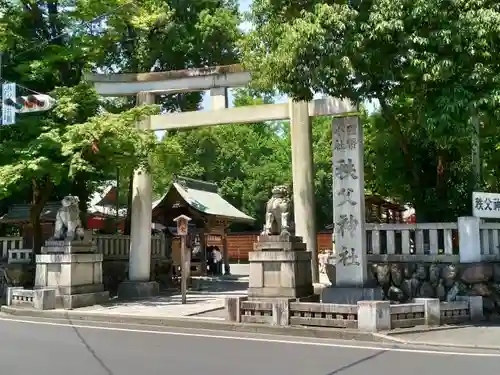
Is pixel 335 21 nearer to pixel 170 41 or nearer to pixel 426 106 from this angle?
pixel 426 106

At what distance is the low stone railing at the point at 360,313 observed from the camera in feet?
35.3

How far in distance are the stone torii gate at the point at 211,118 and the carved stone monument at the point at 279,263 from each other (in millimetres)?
2114

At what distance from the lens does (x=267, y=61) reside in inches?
475

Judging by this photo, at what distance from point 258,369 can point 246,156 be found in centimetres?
3667

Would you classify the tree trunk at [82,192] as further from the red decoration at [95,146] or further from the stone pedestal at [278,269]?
the stone pedestal at [278,269]

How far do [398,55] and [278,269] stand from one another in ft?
19.1

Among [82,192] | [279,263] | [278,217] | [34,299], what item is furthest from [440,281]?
[82,192]

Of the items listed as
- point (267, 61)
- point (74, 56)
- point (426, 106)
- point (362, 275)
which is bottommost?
point (362, 275)

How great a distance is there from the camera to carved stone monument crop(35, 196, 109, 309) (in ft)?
52.2

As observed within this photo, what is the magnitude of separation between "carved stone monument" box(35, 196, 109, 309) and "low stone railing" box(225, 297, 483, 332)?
5647mm

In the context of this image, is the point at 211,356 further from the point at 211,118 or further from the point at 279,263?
the point at 211,118

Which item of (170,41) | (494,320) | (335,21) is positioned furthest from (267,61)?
(170,41)

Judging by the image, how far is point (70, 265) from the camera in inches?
626

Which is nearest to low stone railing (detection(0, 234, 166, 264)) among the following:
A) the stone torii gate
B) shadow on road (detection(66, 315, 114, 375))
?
the stone torii gate
